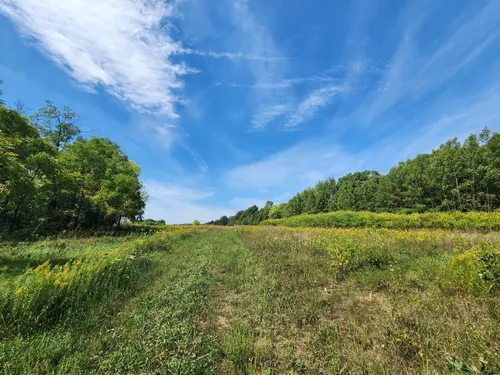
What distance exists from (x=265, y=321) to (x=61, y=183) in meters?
25.8

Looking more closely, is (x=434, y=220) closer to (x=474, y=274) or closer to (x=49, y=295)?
(x=474, y=274)

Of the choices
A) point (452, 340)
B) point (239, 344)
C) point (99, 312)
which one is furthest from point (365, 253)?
point (99, 312)

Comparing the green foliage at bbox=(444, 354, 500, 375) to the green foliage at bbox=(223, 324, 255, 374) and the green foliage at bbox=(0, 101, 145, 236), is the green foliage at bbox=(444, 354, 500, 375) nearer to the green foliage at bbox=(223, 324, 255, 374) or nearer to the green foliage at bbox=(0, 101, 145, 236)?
the green foliage at bbox=(223, 324, 255, 374)

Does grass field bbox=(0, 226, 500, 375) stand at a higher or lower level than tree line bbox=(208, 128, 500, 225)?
lower

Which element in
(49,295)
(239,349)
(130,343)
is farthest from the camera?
(49,295)

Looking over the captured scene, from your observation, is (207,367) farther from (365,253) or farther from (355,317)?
(365,253)

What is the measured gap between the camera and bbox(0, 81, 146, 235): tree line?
17.3 m

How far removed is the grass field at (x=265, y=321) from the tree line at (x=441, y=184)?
3445cm

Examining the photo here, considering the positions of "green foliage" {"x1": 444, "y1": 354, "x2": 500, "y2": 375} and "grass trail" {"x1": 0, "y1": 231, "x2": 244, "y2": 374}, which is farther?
"grass trail" {"x1": 0, "y1": 231, "x2": 244, "y2": 374}

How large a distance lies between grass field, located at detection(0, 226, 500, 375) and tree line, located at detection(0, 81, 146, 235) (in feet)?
54.2

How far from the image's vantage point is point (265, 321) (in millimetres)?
3848

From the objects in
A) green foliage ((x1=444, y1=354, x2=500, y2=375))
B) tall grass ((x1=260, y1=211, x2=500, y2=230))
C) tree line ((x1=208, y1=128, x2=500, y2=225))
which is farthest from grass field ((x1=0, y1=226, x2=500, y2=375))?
tree line ((x1=208, y1=128, x2=500, y2=225))

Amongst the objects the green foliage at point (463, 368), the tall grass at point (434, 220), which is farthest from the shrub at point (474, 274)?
the tall grass at point (434, 220)

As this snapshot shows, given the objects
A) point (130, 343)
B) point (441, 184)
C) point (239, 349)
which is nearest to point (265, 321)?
point (239, 349)
